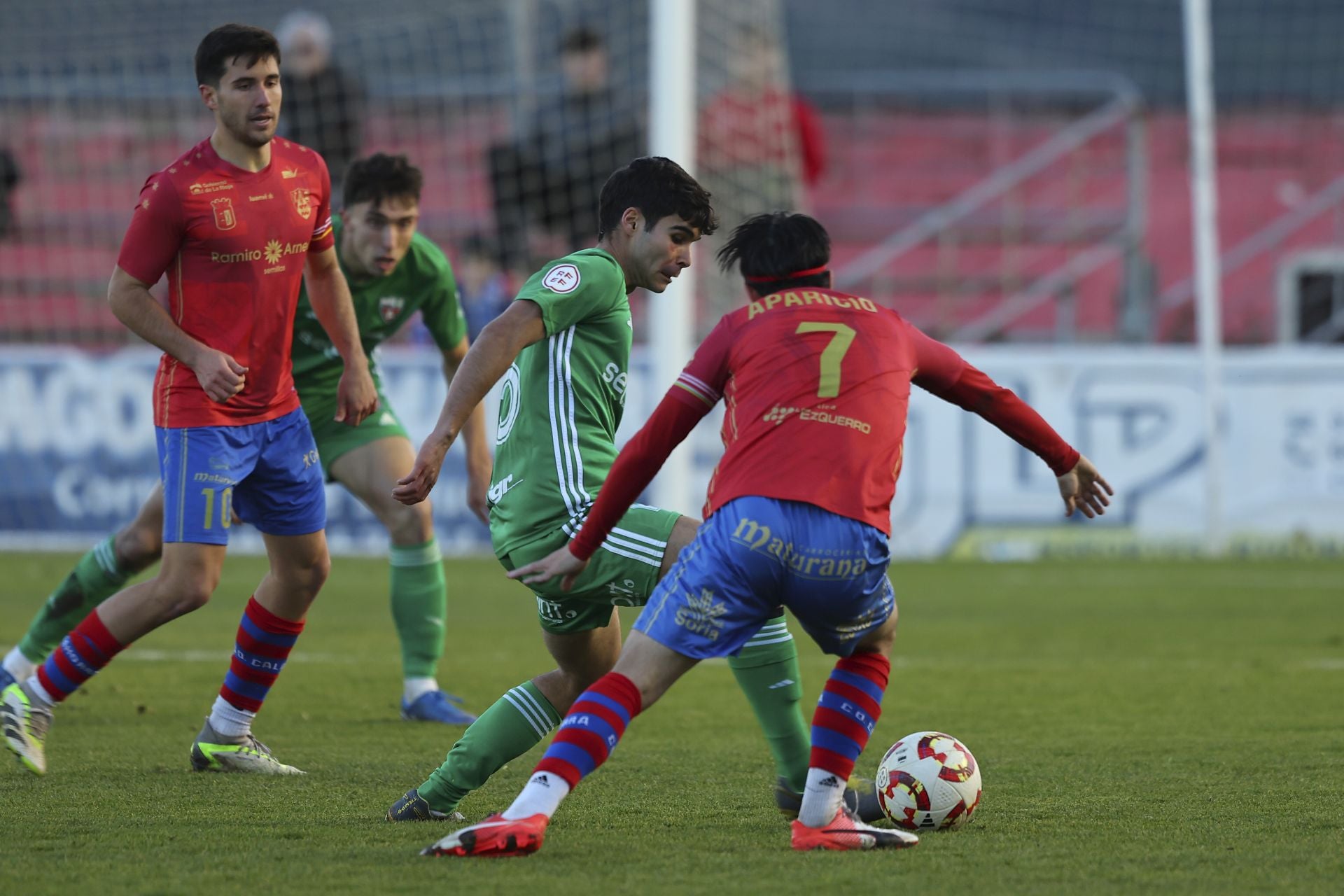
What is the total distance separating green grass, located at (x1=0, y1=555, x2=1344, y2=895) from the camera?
3557 mm

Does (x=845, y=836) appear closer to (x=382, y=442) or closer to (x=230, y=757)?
(x=230, y=757)

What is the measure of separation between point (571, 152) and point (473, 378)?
9.55 metres

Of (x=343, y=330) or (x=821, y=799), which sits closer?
(x=821, y=799)

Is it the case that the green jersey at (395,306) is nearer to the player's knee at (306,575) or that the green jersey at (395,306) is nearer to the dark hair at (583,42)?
the player's knee at (306,575)

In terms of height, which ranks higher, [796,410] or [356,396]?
[796,410]

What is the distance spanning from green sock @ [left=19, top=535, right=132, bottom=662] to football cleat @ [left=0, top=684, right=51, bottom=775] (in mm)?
1020

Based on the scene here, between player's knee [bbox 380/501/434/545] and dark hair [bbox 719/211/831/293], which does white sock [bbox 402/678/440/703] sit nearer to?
player's knee [bbox 380/501/434/545]

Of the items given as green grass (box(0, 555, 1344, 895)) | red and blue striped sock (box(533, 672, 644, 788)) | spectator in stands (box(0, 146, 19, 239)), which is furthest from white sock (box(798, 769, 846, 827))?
spectator in stands (box(0, 146, 19, 239))

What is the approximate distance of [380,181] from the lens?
5.93 metres

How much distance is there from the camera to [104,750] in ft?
17.1

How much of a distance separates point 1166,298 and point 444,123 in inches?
291

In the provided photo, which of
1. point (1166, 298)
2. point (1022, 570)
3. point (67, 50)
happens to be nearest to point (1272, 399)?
point (1022, 570)

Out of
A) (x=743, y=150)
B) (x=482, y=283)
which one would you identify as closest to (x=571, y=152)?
(x=482, y=283)

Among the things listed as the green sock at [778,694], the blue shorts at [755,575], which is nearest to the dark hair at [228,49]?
the blue shorts at [755,575]
